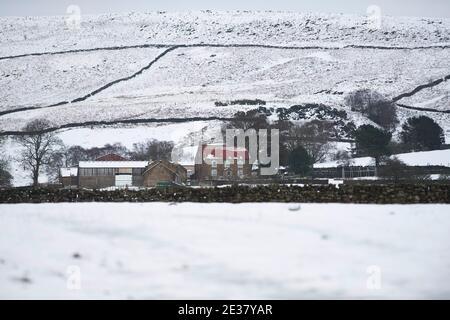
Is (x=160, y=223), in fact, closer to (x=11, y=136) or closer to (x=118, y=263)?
(x=118, y=263)

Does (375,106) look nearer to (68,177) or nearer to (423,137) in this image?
(423,137)

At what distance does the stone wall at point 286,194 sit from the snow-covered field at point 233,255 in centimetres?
346

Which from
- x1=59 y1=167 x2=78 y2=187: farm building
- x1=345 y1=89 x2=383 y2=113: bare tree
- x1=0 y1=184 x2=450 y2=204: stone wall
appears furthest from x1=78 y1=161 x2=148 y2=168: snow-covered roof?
x1=345 y1=89 x2=383 y2=113: bare tree

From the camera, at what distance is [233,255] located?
15602 millimetres

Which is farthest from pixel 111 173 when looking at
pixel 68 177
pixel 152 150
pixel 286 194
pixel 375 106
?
pixel 375 106

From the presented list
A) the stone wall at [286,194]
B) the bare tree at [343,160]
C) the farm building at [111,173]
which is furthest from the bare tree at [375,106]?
the stone wall at [286,194]

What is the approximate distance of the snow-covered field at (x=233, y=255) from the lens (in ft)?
45.7

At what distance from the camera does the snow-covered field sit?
13922 millimetres

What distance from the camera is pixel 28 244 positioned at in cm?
1758

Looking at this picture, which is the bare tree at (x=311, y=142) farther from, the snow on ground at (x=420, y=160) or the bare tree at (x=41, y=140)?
the bare tree at (x=41, y=140)
